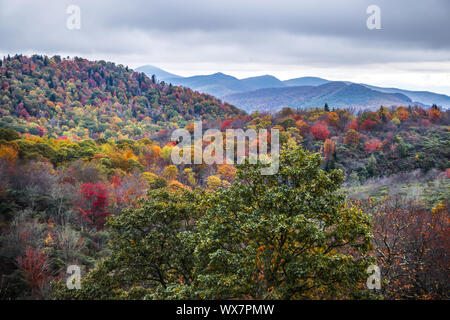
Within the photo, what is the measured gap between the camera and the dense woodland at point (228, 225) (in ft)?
33.7

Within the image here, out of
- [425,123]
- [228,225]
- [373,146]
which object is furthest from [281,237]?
[425,123]

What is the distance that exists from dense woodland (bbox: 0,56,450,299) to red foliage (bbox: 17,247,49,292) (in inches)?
4.0

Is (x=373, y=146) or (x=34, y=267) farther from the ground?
Result: (x=373, y=146)

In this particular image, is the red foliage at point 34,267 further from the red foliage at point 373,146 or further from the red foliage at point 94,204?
the red foliage at point 373,146

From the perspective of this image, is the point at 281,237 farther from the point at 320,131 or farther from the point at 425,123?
the point at 425,123

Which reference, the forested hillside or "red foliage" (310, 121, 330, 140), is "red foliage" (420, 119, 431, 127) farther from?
the forested hillside

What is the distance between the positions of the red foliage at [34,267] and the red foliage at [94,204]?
1111cm

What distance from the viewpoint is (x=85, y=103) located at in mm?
158875

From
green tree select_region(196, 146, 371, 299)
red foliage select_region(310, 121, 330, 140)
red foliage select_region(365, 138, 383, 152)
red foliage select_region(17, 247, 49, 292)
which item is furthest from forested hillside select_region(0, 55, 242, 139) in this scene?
green tree select_region(196, 146, 371, 299)

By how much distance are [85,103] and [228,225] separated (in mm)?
168395

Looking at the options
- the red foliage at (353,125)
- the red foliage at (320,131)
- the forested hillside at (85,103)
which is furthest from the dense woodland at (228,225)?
the forested hillside at (85,103)
